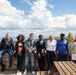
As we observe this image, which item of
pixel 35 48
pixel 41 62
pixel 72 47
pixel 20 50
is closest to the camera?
pixel 72 47

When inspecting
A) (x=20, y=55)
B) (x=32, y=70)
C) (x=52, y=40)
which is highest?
(x=52, y=40)

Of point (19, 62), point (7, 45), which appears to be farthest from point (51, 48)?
point (7, 45)

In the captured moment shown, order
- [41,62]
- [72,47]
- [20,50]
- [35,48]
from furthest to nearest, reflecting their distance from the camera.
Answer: [41,62]
[20,50]
[35,48]
[72,47]

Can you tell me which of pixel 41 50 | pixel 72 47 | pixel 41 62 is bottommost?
pixel 41 62

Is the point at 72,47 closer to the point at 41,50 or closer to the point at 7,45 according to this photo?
the point at 41,50

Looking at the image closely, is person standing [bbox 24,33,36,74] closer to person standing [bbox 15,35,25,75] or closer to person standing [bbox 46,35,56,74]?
person standing [bbox 15,35,25,75]

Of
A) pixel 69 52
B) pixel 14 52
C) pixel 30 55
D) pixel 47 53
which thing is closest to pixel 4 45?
pixel 14 52

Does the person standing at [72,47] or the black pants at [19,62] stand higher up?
the person standing at [72,47]

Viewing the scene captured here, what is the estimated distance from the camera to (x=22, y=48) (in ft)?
26.3

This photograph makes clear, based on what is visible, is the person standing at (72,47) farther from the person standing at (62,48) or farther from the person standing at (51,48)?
the person standing at (51,48)

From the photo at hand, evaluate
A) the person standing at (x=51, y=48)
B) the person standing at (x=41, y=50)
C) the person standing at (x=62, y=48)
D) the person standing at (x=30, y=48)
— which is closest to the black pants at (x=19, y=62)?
the person standing at (x=30, y=48)

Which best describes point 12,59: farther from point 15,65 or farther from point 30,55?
point 30,55

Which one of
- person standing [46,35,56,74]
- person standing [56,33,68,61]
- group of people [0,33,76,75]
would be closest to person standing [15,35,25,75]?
group of people [0,33,76,75]

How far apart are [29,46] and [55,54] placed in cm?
103
